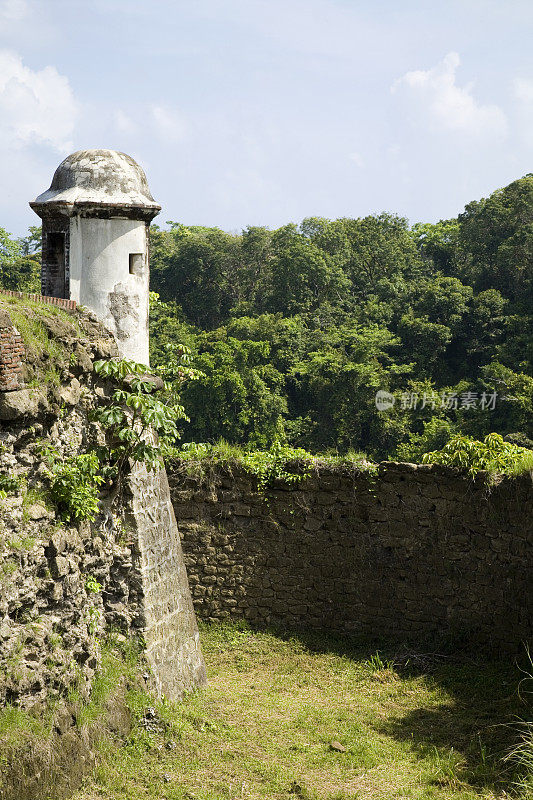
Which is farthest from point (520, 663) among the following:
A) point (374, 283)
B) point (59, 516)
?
point (374, 283)

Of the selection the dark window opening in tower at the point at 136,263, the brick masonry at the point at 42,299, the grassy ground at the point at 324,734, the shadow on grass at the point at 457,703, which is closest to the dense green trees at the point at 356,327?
the shadow on grass at the point at 457,703

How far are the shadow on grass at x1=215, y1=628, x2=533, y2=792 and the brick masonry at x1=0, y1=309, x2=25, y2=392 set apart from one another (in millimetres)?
3816

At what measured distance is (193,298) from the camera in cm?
3322

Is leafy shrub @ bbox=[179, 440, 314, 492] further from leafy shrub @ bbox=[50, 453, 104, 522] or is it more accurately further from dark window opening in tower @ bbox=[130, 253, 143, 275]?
leafy shrub @ bbox=[50, 453, 104, 522]

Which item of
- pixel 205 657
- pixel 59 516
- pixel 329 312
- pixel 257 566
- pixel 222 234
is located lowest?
pixel 205 657

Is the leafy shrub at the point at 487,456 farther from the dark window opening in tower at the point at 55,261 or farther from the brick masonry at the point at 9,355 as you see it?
the brick masonry at the point at 9,355

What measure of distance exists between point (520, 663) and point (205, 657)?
115 inches

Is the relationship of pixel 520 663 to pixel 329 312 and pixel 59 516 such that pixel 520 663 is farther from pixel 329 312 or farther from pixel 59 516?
pixel 329 312

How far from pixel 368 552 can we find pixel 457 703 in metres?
1.92

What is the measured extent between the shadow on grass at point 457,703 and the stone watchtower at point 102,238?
3539 millimetres

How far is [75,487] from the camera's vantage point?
5922mm

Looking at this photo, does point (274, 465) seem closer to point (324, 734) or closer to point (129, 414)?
point (129, 414)

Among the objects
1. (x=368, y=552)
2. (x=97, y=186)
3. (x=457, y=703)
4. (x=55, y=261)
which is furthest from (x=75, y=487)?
(x=368, y=552)

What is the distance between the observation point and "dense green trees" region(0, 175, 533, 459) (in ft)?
84.8
